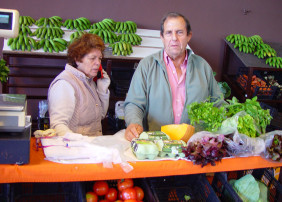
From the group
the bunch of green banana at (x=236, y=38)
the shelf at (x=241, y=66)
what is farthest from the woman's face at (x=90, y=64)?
the bunch of green banana at (x=236, y=38)

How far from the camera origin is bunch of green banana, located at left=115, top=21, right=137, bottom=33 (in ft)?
15.3

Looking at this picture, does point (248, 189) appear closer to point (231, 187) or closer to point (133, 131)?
point (231, 187)

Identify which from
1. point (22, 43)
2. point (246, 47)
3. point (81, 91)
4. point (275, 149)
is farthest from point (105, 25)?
point (275, 149)

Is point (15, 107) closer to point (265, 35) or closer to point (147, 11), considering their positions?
point (147, 11)

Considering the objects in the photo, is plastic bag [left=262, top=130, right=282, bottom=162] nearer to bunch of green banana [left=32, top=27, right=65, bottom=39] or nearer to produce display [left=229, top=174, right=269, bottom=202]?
produce display [left=229, top=174, right=269, bottom=202]

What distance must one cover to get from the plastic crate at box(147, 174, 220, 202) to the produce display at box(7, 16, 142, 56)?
239cm

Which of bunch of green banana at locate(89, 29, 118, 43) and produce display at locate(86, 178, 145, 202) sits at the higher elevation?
bunch of green banana at locate(89, 29, 118, 43)

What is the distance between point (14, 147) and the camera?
1.51 meters

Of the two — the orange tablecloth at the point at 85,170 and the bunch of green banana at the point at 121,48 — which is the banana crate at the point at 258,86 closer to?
the bunch of green banana at the point at 121,48

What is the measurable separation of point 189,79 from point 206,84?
169mm

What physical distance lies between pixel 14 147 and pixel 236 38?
14.3 feet

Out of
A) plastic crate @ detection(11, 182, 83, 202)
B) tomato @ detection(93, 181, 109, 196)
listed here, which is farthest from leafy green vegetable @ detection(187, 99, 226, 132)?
plastic crate @ detection(11, 182, 83, 202)

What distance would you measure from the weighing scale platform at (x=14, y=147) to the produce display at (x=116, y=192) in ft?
1.73

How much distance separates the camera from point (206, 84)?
2682 mm
